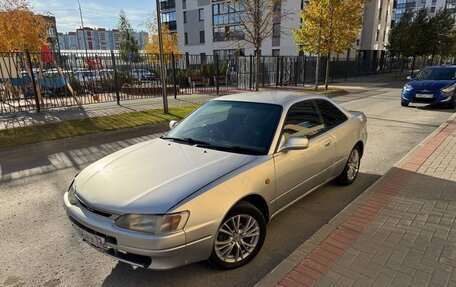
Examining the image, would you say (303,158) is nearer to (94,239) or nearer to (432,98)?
(94,239)

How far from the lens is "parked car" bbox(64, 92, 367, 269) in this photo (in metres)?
2.50

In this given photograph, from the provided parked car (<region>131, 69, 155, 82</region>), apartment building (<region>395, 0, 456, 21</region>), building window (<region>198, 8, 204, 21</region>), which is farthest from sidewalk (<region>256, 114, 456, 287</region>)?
apartment building (<region>395, 0, 456, 21</region>)

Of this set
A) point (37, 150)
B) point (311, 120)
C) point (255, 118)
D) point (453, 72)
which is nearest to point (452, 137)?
point (311, 120)

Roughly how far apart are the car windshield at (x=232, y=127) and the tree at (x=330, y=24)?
54.9ft

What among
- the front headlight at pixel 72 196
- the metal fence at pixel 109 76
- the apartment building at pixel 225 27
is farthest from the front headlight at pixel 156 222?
the apartment building at pixel 225 27

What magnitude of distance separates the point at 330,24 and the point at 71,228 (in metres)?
19.0

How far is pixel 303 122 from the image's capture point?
396 cm

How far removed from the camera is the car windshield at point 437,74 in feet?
42.8

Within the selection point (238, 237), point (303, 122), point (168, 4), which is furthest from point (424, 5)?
point (238, 237)

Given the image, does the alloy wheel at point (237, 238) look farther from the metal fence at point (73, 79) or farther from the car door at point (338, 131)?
the metal fence at point (73, 79)

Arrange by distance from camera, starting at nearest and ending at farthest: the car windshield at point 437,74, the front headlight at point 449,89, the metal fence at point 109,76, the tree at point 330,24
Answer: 1. the front headlight at point 449,89
2. the car windshield at point 437,74
3. the metal fence at point 109,76
4. the tree at point 330,24

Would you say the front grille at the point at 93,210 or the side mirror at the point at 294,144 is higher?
the side mirror at the point at 294,144

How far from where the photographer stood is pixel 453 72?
1311 cm

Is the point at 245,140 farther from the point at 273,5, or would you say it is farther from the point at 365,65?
the point at 365,65
